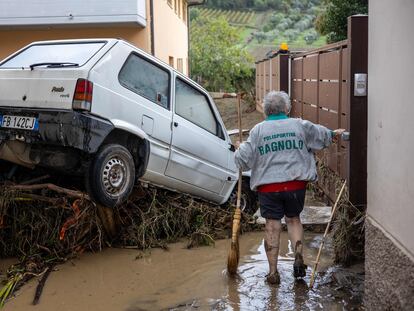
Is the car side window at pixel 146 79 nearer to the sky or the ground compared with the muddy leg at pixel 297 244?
nearer to the sky

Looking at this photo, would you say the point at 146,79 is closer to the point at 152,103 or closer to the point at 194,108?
the point at 152,103

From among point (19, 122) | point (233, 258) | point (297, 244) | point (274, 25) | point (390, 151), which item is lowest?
point (233, 258)

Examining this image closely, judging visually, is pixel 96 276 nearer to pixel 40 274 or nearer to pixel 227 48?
pixel 40 274

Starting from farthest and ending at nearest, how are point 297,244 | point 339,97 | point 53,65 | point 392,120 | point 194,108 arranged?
point 339,97 < point 194,108 < point 53,65 < point 297,244 < point 392,120

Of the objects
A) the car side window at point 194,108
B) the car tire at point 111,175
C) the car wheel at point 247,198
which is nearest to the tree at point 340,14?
the car wheel at point 247,198

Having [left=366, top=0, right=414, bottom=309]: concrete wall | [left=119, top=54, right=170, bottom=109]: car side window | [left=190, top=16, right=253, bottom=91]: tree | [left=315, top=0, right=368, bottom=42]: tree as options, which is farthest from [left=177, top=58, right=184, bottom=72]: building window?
[left=366, top=0, right=414, bottom=309]: concrete wall

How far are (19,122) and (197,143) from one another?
2084 millimetres

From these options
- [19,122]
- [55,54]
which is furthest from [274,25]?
[19,122]

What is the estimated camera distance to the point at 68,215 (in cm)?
630

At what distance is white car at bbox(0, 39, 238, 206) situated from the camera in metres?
5.62

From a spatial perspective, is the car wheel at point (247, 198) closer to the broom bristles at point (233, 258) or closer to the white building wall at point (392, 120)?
the broom bristles at point (233, 258)

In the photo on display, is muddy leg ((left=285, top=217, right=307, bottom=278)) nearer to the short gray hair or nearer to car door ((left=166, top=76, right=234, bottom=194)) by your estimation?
the short gray hair

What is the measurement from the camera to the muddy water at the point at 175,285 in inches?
200

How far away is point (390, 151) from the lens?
3.98 meters
